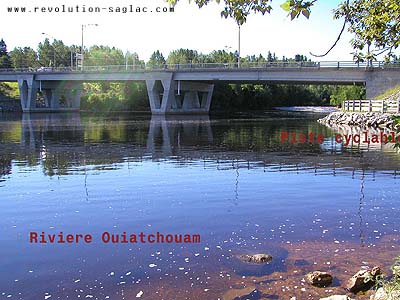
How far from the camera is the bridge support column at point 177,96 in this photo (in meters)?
83.4

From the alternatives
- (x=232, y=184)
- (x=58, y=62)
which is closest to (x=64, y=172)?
(x=232, y=184)

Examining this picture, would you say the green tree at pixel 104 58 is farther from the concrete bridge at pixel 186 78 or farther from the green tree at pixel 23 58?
the green tree at pixel 23 58

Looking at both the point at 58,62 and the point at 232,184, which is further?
the point at 58,62

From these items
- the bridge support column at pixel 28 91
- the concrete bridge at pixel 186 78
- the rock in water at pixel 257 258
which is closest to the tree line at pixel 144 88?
the concrete bridge at pixel 186 78

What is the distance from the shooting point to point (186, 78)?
80.6 meters

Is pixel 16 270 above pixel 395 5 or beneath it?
beneath

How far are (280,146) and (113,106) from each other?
87489 mm

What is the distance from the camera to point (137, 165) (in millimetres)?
21391

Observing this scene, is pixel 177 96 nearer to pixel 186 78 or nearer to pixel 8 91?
pixel 186 78

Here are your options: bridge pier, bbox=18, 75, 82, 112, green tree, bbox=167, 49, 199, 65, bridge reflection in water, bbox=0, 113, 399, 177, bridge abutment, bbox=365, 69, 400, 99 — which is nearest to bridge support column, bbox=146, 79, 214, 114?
bridge pier, bbox=18, 75, 82, 112

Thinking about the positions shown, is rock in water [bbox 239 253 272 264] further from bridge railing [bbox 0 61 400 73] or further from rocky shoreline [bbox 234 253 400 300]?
bridge railing [bbox 0 61 400 73]

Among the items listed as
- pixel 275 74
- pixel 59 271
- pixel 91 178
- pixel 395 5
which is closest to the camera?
pixel 395 5

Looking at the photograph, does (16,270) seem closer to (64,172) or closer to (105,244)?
(105,244)

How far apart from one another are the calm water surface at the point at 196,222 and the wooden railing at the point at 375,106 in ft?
87.6
